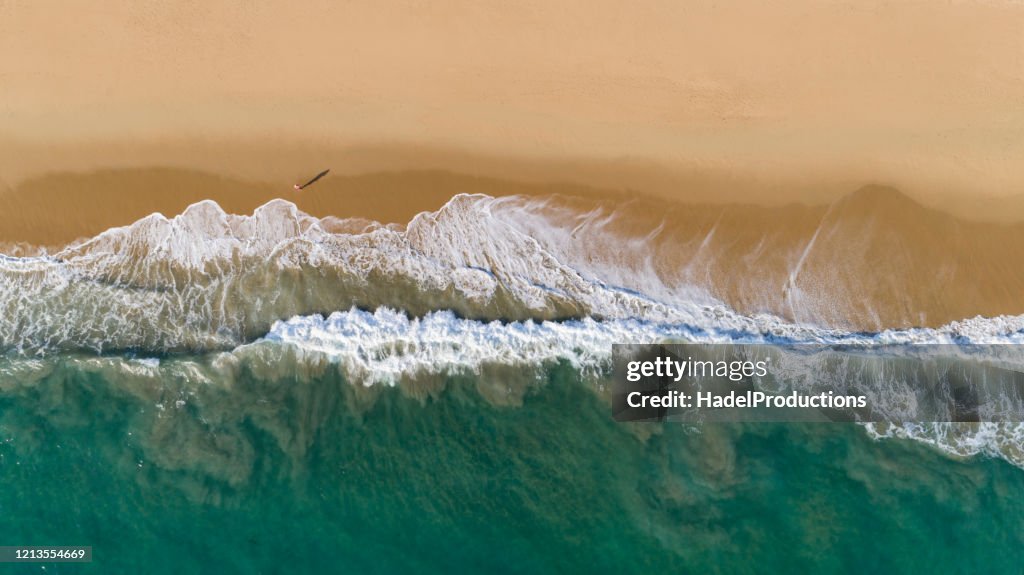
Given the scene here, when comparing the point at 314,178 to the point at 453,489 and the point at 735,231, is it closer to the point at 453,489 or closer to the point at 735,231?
the point at 453,489

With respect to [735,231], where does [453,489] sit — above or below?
below

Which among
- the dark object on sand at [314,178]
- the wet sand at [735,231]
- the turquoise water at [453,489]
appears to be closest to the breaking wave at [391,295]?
the wet sand at [735,231]

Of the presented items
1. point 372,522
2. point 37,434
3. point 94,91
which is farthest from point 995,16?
point 37,434

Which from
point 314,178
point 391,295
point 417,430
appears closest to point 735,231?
point 391,295

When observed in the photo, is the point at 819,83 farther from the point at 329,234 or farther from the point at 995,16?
the point at 329,234

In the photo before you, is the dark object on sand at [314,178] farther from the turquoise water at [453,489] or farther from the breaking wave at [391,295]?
the turquoise water at [453,489]

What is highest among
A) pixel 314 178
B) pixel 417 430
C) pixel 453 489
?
pixel 314 178
